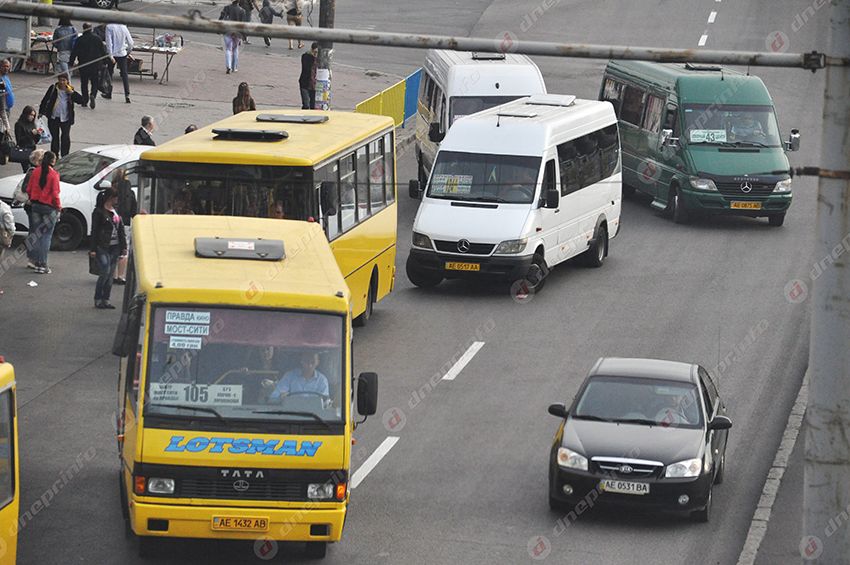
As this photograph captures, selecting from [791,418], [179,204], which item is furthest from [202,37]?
[791,418]

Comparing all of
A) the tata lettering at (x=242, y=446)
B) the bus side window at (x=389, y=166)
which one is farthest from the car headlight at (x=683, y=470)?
the bus side window at (x=389, y=166)

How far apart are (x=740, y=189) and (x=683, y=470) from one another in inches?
625

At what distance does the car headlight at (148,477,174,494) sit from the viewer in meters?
13.5

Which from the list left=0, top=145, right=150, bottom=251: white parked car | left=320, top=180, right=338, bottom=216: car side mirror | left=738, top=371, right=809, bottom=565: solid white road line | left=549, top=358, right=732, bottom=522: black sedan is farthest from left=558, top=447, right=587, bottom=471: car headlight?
left=0, top=145, right=150, bottom=251: white parked car

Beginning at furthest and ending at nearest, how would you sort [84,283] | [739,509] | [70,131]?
[70,131], [84,283], [739,509]

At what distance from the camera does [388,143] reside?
81.0ft

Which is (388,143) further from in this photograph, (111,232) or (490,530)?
(490,530)

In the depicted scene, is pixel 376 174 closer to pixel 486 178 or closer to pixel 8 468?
pixel 486 178

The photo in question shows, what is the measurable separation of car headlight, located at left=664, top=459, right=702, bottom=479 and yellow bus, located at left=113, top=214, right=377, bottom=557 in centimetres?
354

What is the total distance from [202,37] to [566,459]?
3624cm

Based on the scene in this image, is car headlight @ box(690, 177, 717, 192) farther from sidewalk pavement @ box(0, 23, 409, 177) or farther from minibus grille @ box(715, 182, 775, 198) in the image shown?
sidewalk pavement @ box(0, 23, 409, 177)

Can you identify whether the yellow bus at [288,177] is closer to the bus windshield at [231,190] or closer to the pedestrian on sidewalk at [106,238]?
the bus windshield at [231,190]

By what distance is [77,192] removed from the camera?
2772cm

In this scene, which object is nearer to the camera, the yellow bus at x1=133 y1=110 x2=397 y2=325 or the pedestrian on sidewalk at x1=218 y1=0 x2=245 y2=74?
the yellow bus at x1=133 y1=110 x2=397 y2=325
